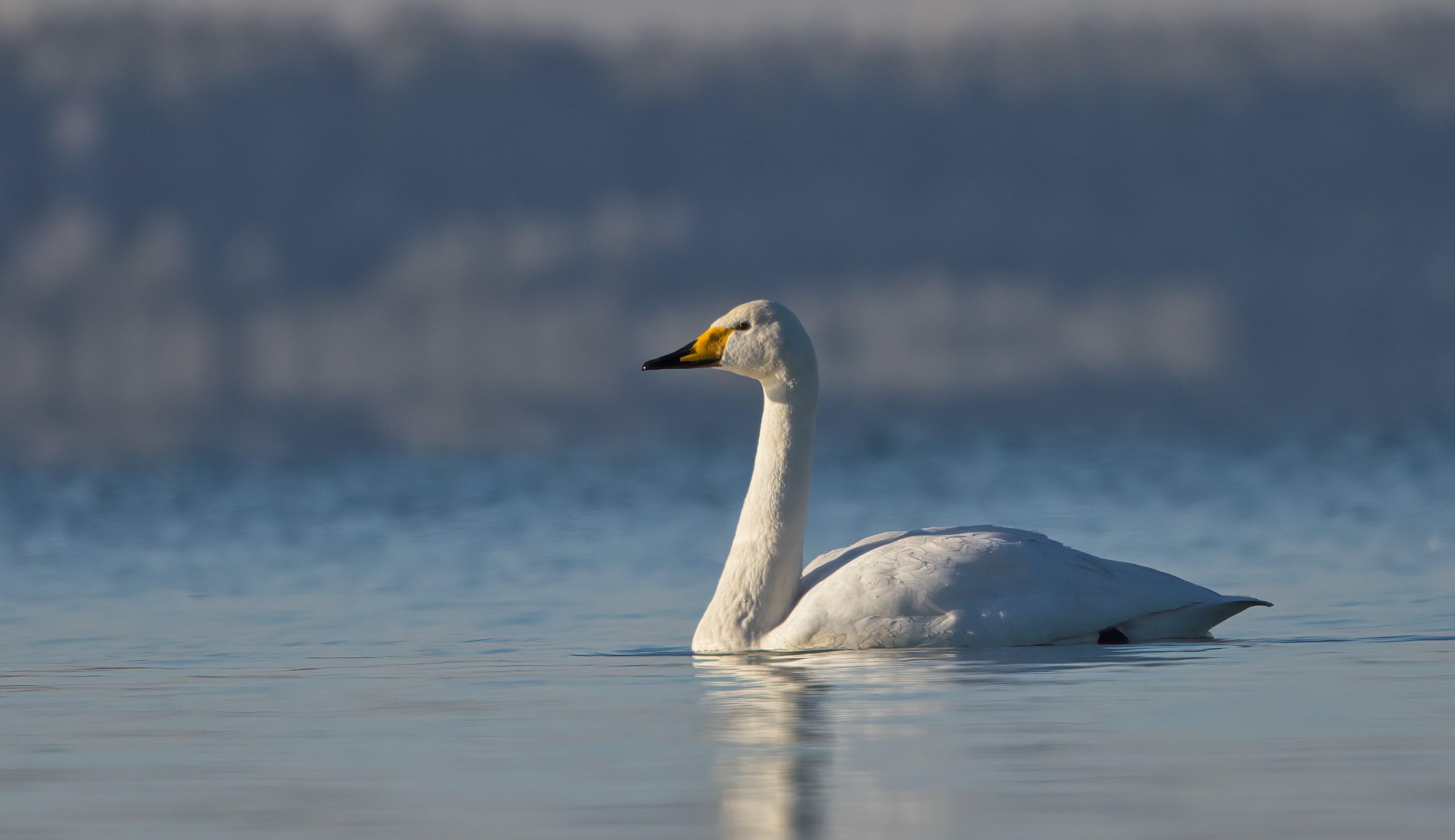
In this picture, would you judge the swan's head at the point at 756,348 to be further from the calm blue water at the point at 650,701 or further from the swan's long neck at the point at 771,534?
the calm blue water at the point at 650,701

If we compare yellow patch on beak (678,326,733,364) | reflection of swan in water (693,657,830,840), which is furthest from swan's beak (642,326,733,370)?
reflection of swan in water (693,657,830,840)

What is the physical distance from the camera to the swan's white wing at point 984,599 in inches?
418

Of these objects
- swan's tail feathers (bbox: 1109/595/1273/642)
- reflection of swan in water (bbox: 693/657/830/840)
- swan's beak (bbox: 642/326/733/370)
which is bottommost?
reflection of swan in water (bbox: 693/657/830/840)

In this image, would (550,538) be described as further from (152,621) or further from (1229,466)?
(1229,466)

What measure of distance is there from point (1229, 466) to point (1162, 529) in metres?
11.6

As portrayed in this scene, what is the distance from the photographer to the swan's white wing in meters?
10.6

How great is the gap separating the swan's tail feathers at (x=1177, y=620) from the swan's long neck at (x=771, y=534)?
1.81m

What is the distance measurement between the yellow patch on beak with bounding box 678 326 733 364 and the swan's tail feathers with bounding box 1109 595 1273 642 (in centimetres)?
271

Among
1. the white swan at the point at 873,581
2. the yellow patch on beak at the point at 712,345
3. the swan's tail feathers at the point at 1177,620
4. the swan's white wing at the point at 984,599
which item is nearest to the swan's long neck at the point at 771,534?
the white swan at the point at 873,581

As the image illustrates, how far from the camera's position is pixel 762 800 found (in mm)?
5945

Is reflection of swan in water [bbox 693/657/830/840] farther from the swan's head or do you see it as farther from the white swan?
the swan's head

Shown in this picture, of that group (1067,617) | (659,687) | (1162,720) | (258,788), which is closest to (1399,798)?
(1162,720)

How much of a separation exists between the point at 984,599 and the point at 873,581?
59 cm

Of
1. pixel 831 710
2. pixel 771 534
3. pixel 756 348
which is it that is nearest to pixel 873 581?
pixel 771 534
